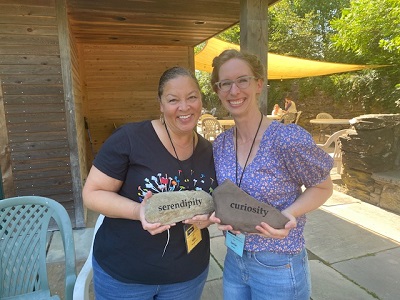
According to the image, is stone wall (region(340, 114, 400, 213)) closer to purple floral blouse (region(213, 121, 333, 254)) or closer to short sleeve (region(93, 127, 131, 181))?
purple floral blouse (region(213, 121, 333, 254))

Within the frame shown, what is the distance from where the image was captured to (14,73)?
2.92m

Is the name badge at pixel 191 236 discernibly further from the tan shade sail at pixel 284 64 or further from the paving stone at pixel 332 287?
the tan shade sail at pixel 284 64

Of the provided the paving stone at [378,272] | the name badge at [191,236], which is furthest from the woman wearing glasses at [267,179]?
the paving stone at [378,272]

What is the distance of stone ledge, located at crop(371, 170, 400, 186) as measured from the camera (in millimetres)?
3570

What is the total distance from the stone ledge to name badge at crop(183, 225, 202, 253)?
10.6 feet

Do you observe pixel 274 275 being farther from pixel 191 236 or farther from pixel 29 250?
pixel 29 250

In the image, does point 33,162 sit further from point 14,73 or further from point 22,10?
point 22,10

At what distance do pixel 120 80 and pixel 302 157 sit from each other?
212 inches

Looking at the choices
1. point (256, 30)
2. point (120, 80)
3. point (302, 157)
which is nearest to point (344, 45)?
point (120, 80)

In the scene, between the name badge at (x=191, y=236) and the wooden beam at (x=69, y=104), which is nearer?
the name badge at (x=191, y=236)

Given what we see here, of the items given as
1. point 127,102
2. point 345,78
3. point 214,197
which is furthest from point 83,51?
point 345,78

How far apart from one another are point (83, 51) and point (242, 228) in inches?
215

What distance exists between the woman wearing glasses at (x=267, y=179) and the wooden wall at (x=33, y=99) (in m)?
2.39

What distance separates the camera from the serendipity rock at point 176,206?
1.06 m
